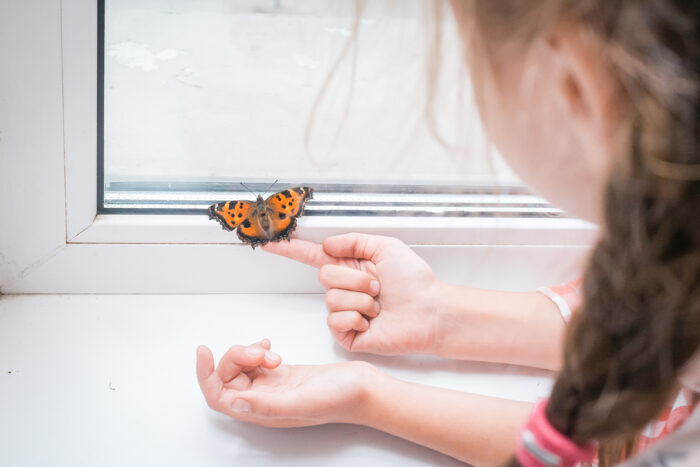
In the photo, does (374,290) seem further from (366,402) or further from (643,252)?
(643,252)

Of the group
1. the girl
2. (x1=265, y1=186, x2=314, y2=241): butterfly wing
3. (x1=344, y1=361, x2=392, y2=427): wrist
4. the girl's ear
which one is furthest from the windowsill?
the girl's ear

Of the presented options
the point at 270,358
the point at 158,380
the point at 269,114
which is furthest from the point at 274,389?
the point at 269,114

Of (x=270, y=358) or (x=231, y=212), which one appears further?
(x=231, y=212)

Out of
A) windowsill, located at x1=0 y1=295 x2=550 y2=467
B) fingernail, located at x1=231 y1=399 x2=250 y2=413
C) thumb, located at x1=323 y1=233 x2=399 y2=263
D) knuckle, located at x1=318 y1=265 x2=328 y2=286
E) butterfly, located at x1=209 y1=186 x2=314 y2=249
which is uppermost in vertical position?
butterfly, located at x1=209 y1=186 x2=314 y2=249

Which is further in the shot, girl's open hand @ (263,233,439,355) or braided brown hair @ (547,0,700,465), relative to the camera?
girl's open hand @ (263,233,439,355)

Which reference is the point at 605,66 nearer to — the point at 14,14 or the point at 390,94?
the point at 390,94

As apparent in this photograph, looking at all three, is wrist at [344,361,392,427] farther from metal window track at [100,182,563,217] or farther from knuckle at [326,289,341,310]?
metal window track at [100,182,563,217]

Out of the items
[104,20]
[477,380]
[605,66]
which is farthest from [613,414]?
[104,20]

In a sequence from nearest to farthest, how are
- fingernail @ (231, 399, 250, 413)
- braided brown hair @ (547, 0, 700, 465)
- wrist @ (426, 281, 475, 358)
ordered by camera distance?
braided brown hair @ (547, 0, 700, 465) → fingernail @ (231, 399, 250, 413) → wrist @ (426, 281, 475, 358)
